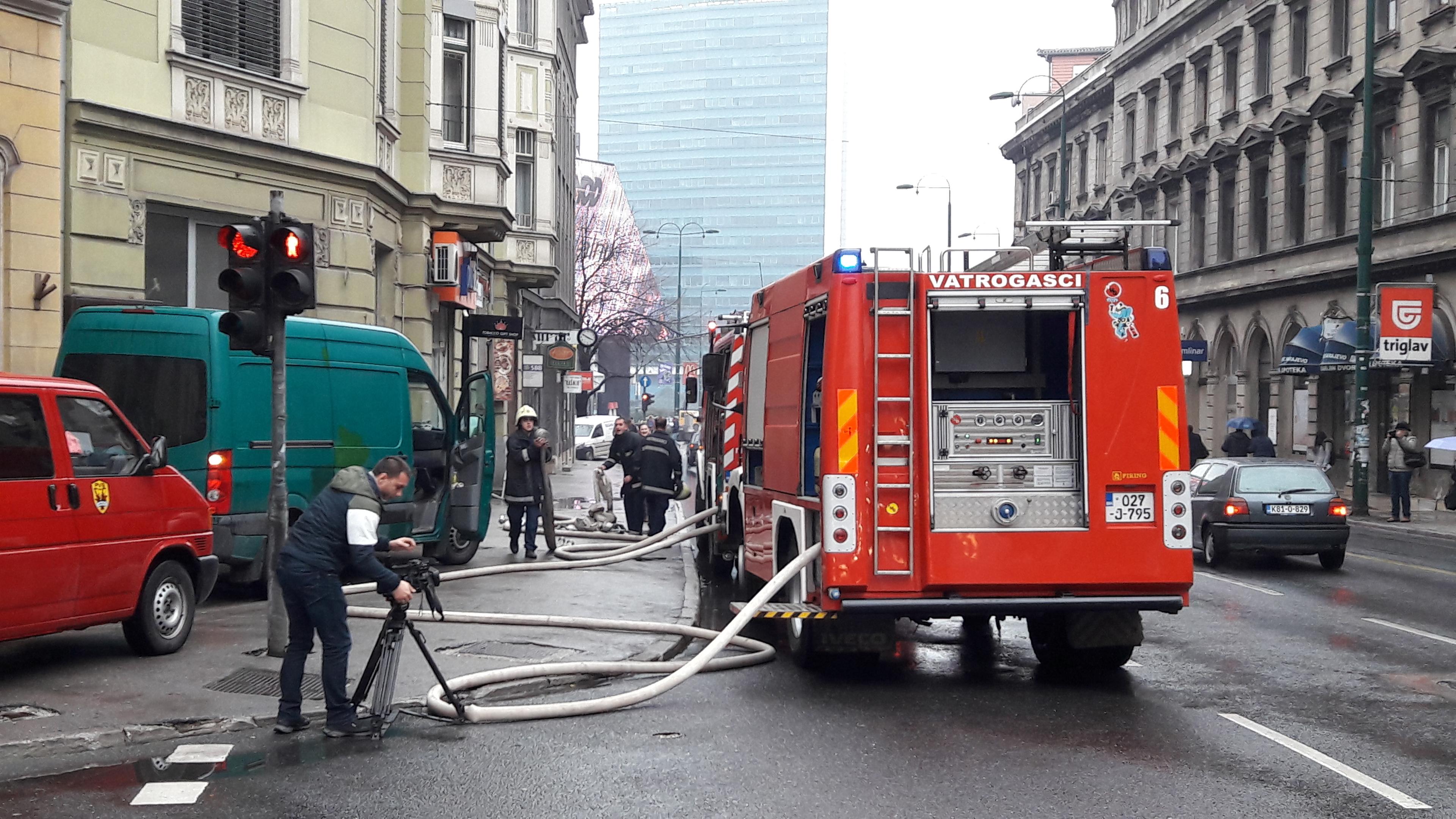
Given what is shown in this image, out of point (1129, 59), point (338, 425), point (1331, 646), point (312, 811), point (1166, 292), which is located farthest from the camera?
point (1129, 59)

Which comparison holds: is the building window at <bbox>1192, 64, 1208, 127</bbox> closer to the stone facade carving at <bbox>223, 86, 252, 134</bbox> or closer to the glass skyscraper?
the stone facade carving at <bbox>223, 86, 252, 134</bbox>

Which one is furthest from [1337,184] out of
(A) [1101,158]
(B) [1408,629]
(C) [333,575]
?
(C) [333,575]

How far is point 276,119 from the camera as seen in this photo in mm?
17250

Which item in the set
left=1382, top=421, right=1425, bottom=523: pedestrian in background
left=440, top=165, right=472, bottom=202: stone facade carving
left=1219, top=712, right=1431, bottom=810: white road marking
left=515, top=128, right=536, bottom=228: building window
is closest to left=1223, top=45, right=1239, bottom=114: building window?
left=1382, top=421, right=1425, bottom=523: pedestrian in background

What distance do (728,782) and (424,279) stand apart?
16607 millimetres

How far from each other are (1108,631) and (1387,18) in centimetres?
2868

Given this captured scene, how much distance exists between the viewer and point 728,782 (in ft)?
21.8

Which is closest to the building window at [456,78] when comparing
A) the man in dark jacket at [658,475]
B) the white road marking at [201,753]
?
the man in dark jacket at [658,475]

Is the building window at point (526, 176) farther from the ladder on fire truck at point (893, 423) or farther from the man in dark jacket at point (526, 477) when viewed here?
the ladder on fire truck at point (893, 423)

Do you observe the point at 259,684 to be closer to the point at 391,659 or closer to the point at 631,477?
the point at 391,659

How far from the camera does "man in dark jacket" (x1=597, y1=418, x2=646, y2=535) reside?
19.9 m

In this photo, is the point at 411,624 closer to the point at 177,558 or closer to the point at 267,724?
the point at 267,724

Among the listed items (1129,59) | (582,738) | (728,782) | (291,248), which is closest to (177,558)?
(291,248)

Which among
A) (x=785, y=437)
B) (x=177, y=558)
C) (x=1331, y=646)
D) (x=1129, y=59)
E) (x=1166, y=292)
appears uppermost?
(x=1129, y=59)
